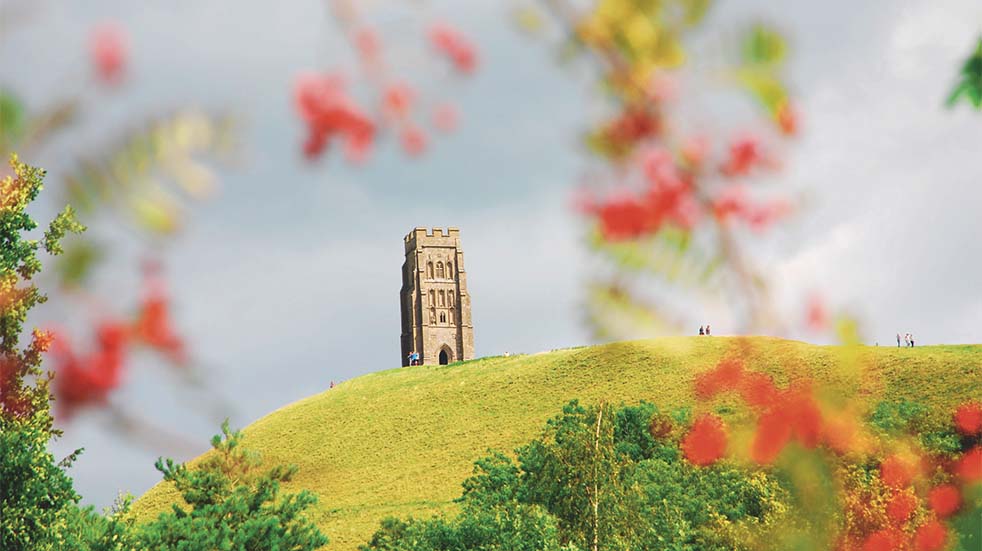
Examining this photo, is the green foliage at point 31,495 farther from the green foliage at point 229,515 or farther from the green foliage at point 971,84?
the green foliage at point 971,84

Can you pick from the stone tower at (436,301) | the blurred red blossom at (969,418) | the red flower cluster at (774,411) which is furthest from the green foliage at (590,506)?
the stone tower at (436,301)

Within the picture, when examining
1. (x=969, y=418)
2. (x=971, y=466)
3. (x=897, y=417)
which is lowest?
(x=971, y=466)

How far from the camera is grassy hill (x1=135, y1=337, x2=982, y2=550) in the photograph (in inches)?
2201

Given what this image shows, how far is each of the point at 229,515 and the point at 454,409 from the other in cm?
4942

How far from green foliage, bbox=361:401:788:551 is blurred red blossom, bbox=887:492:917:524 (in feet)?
10.8

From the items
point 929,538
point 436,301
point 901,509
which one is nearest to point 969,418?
point 901,509

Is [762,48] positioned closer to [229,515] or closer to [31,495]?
[31,495]

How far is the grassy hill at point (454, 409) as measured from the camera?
55.9 m

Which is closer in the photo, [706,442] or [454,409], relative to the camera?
[706,442]

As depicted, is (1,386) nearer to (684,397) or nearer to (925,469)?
(925,469)

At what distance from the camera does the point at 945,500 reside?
1230 inches

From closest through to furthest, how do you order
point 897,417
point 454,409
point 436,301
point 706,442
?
point 706,442, point 897,417, point 454,409, point 436,301

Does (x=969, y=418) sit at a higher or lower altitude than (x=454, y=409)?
lower

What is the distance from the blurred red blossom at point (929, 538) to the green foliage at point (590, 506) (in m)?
4.65
